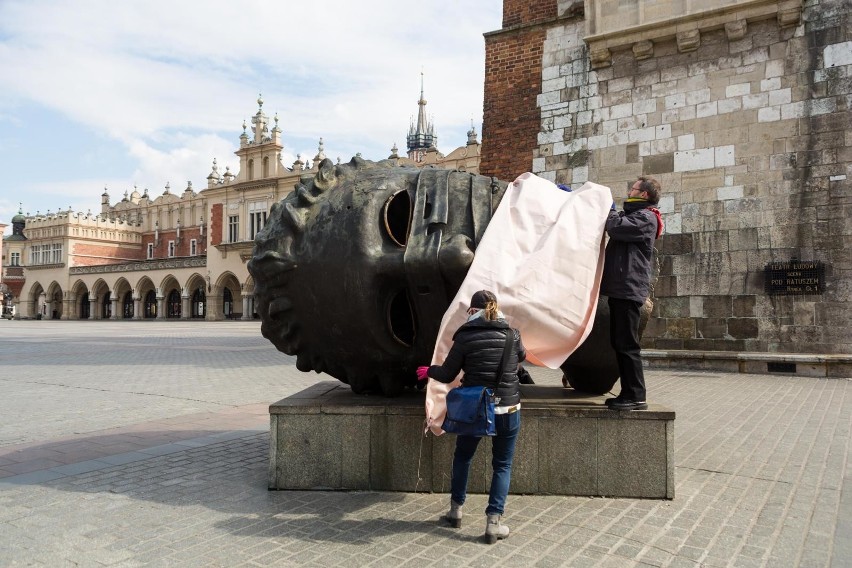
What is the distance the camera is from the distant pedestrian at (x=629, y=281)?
164 inches

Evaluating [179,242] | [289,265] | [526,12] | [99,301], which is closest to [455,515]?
[289,265]

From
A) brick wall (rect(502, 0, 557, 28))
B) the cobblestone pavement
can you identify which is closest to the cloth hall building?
brick wall (rect(502, 0, 557, 28))

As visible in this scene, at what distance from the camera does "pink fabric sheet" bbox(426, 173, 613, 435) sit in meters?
3.91

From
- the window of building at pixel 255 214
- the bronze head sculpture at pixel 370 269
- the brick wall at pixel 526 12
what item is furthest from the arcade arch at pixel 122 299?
the bronze head sculpture at pixel 370 269

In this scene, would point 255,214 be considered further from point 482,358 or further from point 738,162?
point 482,358

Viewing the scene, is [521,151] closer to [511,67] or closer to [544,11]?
[511,67]

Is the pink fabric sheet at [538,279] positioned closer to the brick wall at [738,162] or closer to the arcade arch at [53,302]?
the brick wall at [738,162]

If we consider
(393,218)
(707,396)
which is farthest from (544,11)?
(393,218)

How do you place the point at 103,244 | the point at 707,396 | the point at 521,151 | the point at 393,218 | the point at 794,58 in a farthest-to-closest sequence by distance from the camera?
the point at 103,244 → the point at 521,151 → the point at 794,58 → the point at 707,396 → the point at 393,218

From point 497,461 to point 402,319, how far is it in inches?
56.2

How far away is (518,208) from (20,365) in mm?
13684

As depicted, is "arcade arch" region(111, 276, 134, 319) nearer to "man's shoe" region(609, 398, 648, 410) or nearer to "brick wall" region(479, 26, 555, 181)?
"brick wall" region(479, 26, 555, 181)

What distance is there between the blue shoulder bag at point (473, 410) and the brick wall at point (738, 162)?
955 centimetres

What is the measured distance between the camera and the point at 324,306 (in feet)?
14.1
